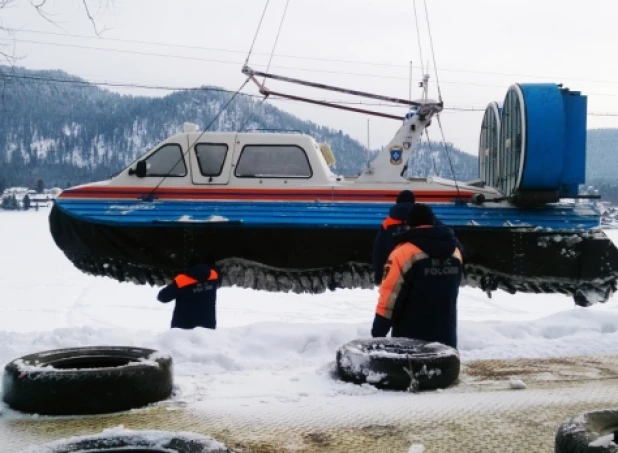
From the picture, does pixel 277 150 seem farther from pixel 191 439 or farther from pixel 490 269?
pixel 191 439

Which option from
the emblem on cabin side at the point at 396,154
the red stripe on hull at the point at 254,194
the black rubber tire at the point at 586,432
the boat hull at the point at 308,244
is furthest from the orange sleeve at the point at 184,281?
the black rubber tire at the point at 586,432

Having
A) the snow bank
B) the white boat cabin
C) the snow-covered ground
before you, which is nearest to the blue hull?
the white boat cabin

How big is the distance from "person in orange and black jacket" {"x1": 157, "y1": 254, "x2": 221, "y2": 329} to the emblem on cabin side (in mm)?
3654

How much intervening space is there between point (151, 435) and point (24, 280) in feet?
65.5

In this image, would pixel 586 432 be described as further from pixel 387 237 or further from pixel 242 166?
pixel 242 166

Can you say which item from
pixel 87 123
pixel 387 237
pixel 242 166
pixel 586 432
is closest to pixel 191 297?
pixel 387 237

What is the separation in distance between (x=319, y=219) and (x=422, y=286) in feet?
14.7

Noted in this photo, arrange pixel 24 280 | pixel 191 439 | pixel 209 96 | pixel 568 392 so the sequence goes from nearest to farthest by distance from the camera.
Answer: pixel 191 439
pixel 568 392
pixel 24 280
pixel 209 96

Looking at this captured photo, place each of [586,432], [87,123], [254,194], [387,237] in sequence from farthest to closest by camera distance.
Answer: [87,123]
[254,194]
[387,237]
[586,432]

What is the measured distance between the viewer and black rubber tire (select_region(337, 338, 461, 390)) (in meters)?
3.55

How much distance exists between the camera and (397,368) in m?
3.56

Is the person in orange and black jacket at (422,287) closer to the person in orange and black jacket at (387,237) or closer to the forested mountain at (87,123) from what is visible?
the person in orange and black jacket at (387,237)

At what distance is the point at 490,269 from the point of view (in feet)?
29.1

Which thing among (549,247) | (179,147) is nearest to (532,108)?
(549,247)
